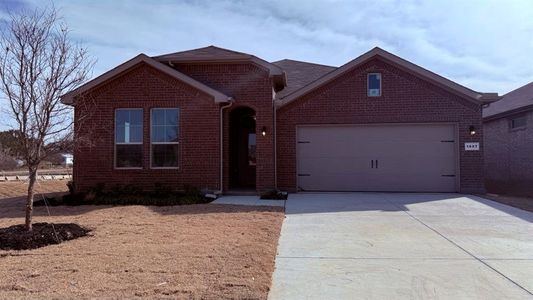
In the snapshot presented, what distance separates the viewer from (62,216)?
10.6 metres

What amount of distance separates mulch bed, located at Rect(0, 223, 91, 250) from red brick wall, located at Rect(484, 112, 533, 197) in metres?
15.2

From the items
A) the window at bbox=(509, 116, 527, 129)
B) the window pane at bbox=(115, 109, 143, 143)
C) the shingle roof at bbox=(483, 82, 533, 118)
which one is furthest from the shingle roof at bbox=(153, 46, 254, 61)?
the window at bbox=(509, 116, 527, 129)

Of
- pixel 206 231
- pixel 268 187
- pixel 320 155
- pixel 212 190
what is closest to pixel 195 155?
pixel 212 190

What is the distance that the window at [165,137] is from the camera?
1508cm

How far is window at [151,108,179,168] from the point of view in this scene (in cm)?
1508

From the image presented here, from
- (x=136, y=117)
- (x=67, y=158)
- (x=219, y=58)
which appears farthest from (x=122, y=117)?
(x=67, y=158)

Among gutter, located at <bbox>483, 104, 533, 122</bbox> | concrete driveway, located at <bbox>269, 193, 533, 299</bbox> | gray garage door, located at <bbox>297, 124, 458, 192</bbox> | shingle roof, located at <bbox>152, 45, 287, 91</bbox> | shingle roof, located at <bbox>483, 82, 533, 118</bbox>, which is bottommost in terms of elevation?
concrete driveway, located at <bbox>269, 193, 533, 299</bbox>

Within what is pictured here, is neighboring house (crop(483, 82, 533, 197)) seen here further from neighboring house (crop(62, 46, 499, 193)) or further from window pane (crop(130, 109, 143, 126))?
window pane (crop(130, 109, 143, 126))

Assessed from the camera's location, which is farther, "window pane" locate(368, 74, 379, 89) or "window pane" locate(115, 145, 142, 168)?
"window pane" locate(368, 74, 379, 89)

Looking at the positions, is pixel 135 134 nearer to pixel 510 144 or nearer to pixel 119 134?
pixel 119 134

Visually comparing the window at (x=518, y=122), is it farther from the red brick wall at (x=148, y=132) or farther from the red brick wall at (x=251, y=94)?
the red brick wall at (x=148, y=132)

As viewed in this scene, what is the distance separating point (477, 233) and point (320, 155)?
26.9ft

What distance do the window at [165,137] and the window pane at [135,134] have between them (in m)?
0.46

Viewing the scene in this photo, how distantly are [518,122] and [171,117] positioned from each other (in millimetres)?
15530
